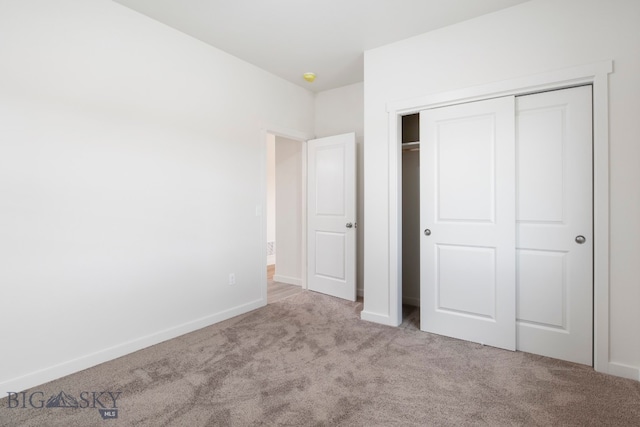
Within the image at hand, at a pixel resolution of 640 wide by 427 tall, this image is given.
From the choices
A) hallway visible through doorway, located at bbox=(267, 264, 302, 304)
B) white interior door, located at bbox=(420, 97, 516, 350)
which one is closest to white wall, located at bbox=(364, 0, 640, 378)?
white interior door, located at bbox=(420, 97, 516, 350)

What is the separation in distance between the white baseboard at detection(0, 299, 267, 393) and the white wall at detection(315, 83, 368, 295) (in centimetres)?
172

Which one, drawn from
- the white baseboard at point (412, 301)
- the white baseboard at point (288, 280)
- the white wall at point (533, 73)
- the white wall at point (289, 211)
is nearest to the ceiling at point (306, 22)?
the white wall at point (533, 73)

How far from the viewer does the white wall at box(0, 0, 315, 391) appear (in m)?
2.02

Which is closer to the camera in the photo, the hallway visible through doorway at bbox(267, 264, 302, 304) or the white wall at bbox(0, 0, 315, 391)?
the white wall at bbox(0, 0, 315, 391)

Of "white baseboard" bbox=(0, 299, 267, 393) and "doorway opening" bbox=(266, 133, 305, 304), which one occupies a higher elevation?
"doorway opening" bbox=(266, 133, 305, 304)

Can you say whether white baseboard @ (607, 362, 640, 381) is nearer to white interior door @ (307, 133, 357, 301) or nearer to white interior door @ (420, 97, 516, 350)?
white interior door @ (420, 97, 516, 350)

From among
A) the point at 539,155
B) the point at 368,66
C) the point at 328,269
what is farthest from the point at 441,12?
the point at 328,269

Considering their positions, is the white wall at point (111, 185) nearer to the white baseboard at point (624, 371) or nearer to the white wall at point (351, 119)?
the white wall at point (351, 119)

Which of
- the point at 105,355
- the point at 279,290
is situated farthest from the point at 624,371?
the point at 105,355

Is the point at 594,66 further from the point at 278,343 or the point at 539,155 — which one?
the point at 278,343

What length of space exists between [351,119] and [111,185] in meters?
2.83

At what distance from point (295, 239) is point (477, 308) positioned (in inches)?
104

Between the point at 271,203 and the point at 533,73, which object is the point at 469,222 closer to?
the point at 533,73

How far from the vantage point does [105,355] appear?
7.78 ft
